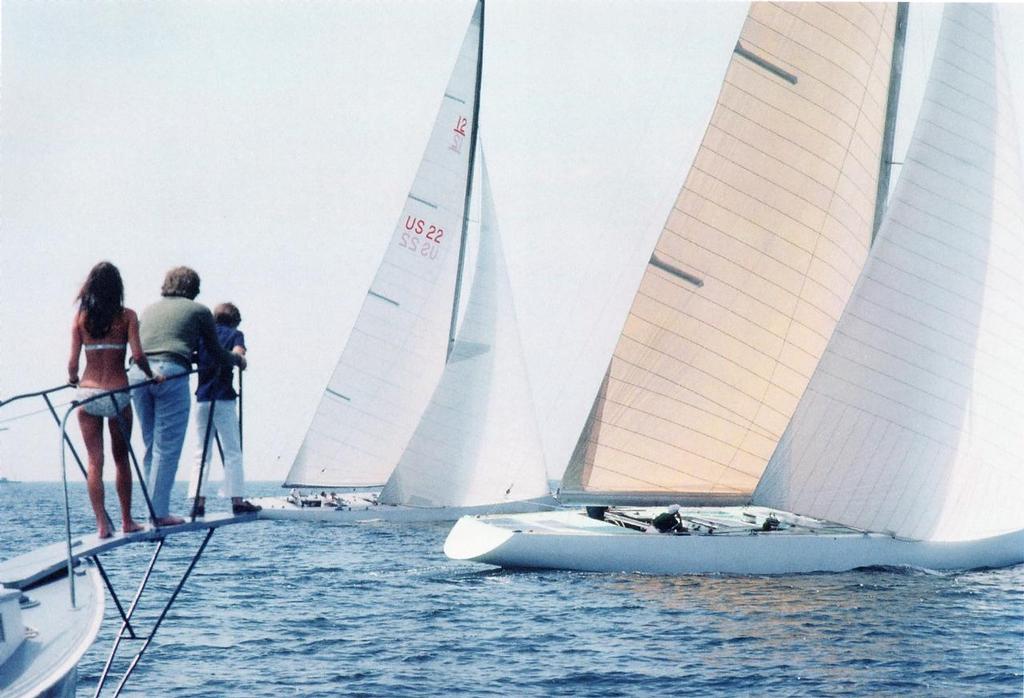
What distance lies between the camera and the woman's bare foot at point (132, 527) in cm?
634

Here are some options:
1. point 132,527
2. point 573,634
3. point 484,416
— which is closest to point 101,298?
point 132,527

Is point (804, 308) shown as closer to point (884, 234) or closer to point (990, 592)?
point (884, 234)

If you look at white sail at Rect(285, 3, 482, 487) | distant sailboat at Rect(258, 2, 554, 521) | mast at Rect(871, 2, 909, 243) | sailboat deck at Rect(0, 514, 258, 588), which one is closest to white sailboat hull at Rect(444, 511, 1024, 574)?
mast at Rect(871, 2, 909, 243)

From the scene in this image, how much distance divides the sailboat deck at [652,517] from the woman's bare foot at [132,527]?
1473 cm

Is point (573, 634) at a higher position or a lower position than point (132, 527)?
lower

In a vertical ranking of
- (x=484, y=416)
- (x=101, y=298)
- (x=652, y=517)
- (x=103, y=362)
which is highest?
(x=101, y=298)

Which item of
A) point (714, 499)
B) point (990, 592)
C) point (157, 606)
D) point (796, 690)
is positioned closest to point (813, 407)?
point (714, 499)

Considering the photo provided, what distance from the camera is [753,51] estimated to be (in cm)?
2153

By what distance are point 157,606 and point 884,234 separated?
13974 millimetres

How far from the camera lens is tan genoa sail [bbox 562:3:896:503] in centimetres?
2123

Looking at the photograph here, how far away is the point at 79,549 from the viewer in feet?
21.1

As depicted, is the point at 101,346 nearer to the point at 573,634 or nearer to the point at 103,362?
the point at 103,362

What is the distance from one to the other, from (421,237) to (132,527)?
28.0 meters

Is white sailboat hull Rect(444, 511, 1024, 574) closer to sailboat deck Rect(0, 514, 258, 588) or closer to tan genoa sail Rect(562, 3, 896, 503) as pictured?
tan genoa sail Rect(562, 3, 896, 503)
